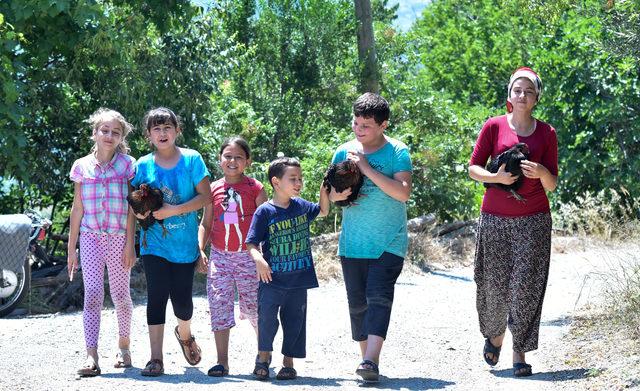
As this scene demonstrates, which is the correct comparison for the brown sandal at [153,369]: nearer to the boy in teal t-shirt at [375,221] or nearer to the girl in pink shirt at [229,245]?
the girl in pink shirt at [229,245]

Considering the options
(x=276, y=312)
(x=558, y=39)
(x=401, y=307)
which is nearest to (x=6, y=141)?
(x=401, y=307)

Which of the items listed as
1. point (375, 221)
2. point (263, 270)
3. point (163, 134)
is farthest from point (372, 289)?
point (163, 134)

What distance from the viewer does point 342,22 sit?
1994 centimetres

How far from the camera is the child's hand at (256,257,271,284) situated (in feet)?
24.0

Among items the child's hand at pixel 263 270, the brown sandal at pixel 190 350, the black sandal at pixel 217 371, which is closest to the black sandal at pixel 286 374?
the black sandal at pixel 217 371

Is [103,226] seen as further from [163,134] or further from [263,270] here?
[263,270]

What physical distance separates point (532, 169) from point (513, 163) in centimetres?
13

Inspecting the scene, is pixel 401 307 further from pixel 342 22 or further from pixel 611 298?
pixel 342 22

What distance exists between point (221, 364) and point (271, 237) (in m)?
0.92

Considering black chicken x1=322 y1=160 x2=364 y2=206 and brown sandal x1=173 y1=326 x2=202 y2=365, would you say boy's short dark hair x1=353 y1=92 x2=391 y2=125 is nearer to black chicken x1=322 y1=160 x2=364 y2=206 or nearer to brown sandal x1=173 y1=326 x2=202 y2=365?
black chicken x1=322 y1=160 x2=364 y2=206

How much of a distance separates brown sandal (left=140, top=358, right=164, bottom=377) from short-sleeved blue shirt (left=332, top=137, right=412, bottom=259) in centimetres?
144

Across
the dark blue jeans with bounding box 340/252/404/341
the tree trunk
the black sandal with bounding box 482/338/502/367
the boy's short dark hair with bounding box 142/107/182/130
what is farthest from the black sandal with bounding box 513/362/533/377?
the tree trunk

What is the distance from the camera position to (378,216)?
7.37 metres

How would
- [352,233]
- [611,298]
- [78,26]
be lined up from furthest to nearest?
[78,26] → [611,298] → [352,233]
